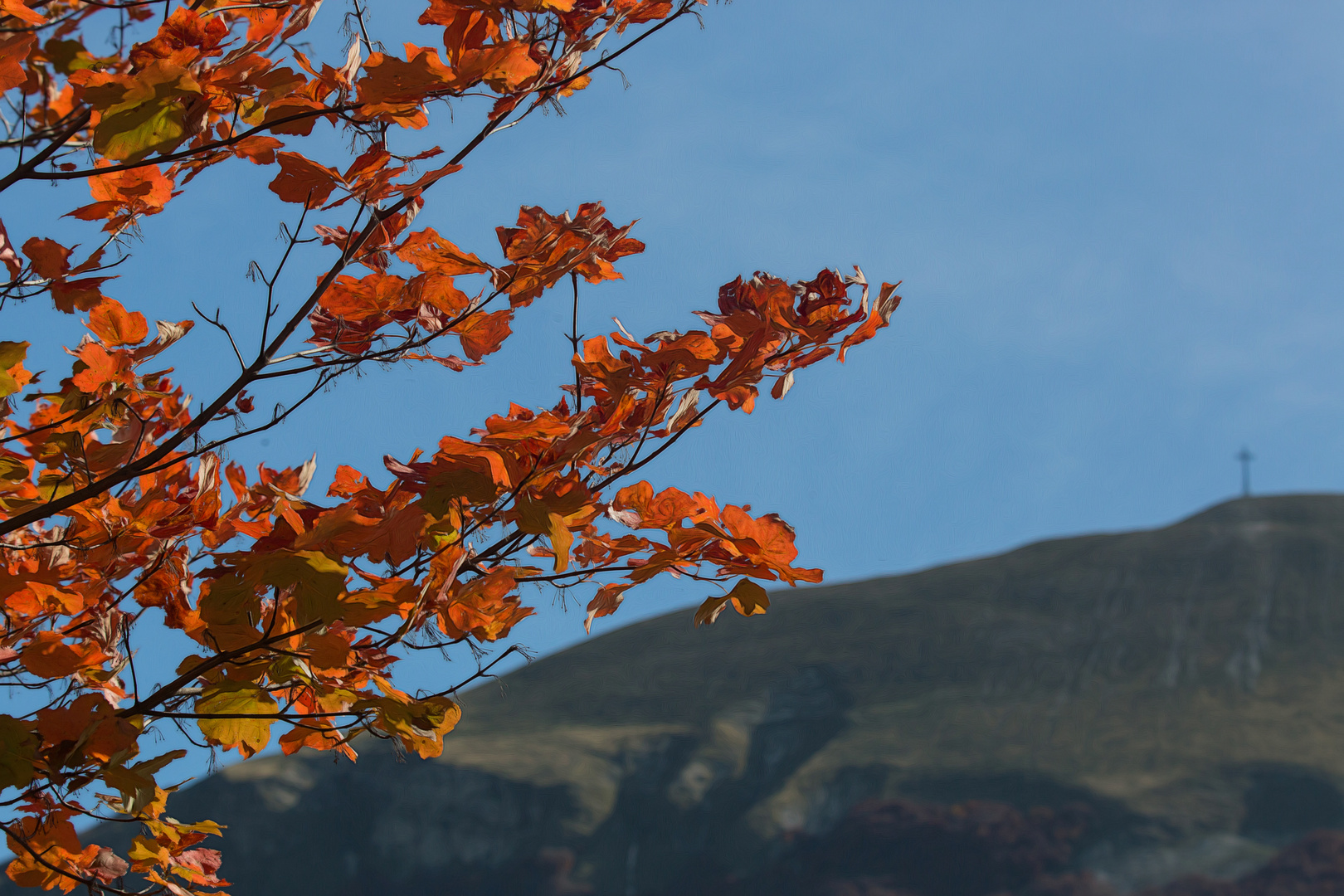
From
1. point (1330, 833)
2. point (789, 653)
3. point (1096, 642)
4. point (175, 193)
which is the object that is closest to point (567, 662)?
point (789, 653)

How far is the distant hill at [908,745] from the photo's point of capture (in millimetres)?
28422

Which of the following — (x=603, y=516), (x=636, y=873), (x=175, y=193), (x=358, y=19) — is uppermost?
(x=358, y=19)

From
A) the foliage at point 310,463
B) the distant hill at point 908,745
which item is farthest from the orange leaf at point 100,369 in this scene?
the distant hill at point 908,745

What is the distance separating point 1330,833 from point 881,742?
11646mm

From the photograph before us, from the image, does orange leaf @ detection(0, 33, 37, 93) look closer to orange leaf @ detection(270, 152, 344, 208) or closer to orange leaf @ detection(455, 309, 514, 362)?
orange leaf @ detection(270, 152, 344, 208)

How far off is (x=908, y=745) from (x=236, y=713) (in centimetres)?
3263

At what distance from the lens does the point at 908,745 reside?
1281 inches

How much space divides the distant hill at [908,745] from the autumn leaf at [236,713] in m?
28.6

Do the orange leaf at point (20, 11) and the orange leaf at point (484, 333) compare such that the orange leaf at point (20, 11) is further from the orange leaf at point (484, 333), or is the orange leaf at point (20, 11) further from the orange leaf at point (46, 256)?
the orange leaf at point (484, 333)

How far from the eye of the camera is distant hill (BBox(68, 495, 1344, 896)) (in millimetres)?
28422

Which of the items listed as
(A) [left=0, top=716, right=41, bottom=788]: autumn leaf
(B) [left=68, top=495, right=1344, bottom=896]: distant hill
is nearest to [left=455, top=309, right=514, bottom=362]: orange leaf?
(A) [left=0, top=716, right=41, bottom=788]: autumn leaf

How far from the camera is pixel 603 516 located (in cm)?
191

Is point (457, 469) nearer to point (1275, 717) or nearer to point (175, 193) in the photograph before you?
point (175, 193)

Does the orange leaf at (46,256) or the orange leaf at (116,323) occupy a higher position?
the orange leaf at (46,256)
